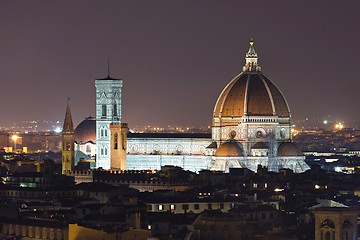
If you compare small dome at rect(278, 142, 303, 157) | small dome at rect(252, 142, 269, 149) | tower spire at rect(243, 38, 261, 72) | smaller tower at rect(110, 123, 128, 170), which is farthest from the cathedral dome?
smaller tower at rect(110, 123, 128, 170)

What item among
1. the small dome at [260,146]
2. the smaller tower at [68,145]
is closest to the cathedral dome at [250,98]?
the small dome at [260,146]

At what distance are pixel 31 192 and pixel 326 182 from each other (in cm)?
2656

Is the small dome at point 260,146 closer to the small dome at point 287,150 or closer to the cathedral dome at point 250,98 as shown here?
the small dome at point 287,150

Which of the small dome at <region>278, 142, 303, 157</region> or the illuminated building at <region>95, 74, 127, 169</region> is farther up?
the illuminated building at <region>95, 74, 127, 169</region>

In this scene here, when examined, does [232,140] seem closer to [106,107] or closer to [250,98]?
[250,98]

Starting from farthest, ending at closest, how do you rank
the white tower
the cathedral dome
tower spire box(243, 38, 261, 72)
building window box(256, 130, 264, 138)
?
1. the white tower
2. tower spire box(243, 38, 261, 72)
3. building window box(256, 130, 264, 138)
4. the cathedral dome

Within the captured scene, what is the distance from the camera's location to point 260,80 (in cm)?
16025

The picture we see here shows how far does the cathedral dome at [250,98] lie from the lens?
160 m

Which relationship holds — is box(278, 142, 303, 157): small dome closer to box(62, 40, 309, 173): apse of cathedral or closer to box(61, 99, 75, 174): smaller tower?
box(62, 40, 309, 173): apse of cathedral

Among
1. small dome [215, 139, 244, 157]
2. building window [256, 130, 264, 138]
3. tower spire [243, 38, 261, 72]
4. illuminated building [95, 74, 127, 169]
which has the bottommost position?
small dome [215, 139, 244, 157]

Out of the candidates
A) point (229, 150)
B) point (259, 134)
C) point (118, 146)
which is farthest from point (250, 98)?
point (118, 146)

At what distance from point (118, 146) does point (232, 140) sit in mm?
12400

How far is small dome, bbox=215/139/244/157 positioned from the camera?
15600 centimetres

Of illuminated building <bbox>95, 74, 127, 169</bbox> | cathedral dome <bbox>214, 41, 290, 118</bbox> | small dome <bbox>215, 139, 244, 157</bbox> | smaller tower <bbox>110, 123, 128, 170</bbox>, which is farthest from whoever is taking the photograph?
illuminated building <bbox>95, 74, 127, 169</bbox>
